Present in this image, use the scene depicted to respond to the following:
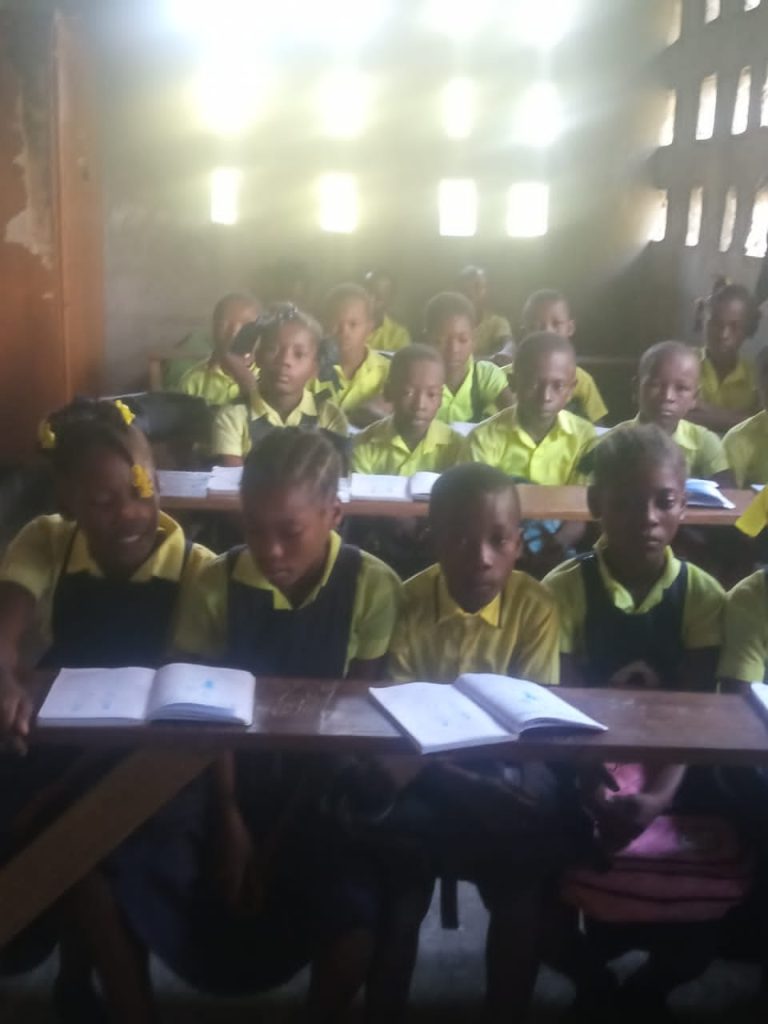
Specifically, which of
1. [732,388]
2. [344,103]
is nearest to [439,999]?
[732,388]

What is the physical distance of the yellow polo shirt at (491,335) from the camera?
21.0 ft

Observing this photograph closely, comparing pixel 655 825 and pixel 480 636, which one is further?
pixel 480 636

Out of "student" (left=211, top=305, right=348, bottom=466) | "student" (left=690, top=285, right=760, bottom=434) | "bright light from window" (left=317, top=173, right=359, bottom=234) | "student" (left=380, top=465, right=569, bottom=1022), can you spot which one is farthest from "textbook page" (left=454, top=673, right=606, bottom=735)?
"bright light from window" (left=317, top=173, right=359, bottom=234)

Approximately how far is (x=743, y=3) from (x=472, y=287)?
198 cm

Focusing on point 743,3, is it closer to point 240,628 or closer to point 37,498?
point 37,498

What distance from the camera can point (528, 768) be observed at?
1799 millimetres

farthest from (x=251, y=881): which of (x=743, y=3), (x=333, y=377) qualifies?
(x=743, y=3)

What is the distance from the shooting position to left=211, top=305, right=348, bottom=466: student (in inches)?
146

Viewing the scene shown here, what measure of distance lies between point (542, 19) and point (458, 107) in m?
0.66

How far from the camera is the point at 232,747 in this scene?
5.04ft

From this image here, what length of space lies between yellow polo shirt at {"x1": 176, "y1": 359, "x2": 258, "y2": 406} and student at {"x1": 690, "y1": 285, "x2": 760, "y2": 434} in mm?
1854

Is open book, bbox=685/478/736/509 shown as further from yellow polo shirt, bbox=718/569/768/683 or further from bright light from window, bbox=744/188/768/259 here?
bright light from window, bbox=744/188/768/259

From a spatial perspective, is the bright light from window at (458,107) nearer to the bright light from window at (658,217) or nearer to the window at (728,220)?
the bright light from window at (658,217)

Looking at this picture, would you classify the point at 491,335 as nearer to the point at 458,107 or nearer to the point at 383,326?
the point at 383,326
